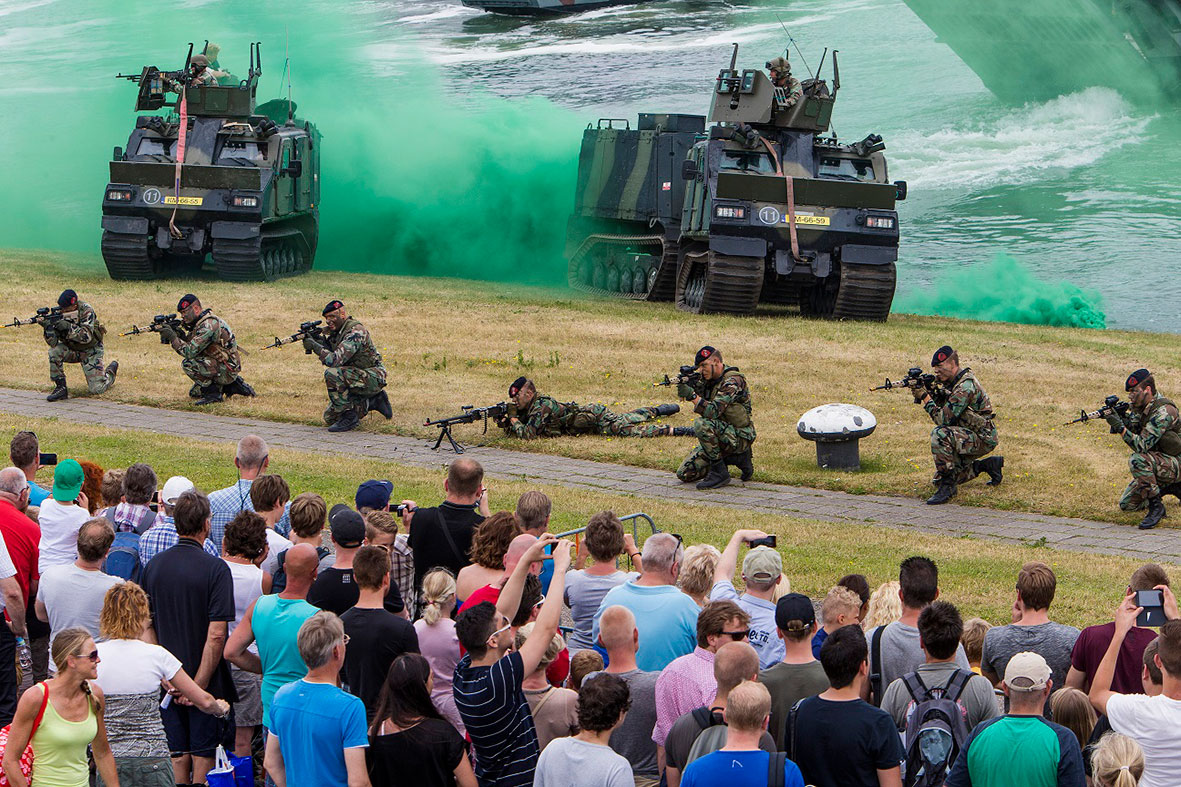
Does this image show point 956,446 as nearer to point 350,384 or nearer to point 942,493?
point 942,493

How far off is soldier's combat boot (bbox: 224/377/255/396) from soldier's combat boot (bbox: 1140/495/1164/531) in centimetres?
1089

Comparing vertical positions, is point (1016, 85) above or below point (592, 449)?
above

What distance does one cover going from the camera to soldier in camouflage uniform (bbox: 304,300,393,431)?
691 inches

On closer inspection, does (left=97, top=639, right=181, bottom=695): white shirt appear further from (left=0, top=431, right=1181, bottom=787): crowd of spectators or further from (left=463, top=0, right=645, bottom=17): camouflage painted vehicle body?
(left=463, top=0, right=645, bottom=17): camouflage painted vehicle body

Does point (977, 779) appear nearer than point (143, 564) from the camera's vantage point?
Yes

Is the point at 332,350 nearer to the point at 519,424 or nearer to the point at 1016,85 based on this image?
the point at 519,424

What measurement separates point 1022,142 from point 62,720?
173ft

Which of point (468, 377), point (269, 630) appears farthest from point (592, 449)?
point (269, 630)

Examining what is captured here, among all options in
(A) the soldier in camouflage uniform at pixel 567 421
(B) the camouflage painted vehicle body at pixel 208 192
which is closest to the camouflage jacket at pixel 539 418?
(A) the soldier in camouflage uniform at pixel 567 421

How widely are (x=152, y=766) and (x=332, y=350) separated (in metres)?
11.2

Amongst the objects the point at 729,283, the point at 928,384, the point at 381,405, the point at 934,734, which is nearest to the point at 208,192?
the point at 729,283

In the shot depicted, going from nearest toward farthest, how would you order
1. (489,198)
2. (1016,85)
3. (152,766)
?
(152,766) < (489,198) < (1016,85)

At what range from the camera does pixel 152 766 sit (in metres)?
6.90

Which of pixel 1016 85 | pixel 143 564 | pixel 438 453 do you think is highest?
pixel 1016 85
